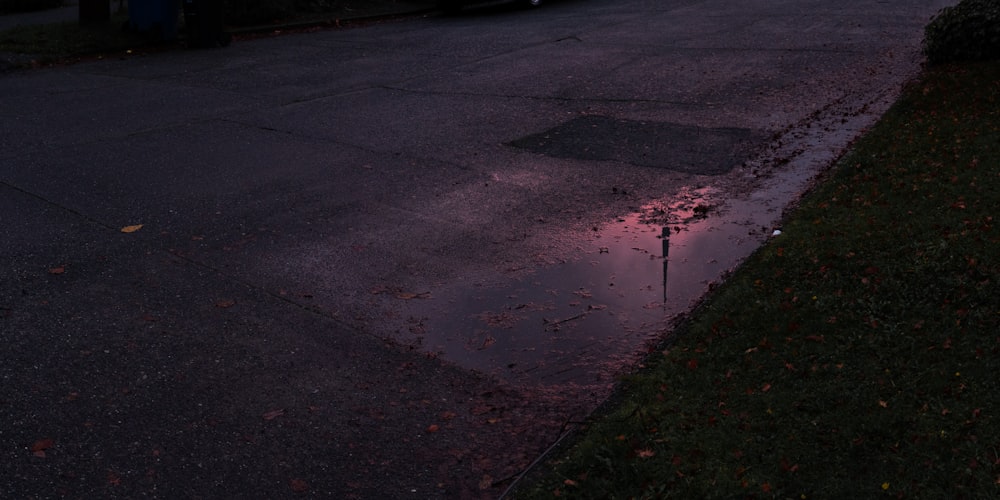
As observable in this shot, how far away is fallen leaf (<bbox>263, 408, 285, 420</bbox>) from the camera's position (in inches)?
185

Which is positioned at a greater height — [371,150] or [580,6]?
[580,6]

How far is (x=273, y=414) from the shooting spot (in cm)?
472

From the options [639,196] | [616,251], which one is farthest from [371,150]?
[616,251]

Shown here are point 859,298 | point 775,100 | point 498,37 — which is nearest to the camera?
point 859,298

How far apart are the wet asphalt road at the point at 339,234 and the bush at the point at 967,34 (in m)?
0.56

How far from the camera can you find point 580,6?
69.4ft

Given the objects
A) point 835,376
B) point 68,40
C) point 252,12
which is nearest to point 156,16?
point 68,40

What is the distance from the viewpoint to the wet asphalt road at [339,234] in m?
4.48

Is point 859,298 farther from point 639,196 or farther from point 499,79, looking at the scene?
point 499,79

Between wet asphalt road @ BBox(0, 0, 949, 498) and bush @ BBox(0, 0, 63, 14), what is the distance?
655cm

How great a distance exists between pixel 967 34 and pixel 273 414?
32.4 feet

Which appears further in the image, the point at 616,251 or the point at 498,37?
the point at 498,37

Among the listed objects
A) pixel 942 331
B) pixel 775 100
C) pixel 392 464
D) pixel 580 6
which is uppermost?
pixel 580 6

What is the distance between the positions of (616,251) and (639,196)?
4.07 ft
